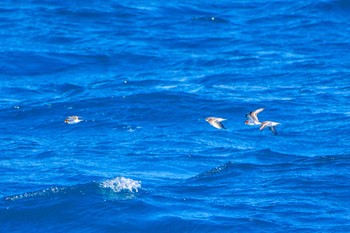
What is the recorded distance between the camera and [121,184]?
2514 cm

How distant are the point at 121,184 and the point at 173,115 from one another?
652cm

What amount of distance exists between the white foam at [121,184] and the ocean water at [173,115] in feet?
0.10

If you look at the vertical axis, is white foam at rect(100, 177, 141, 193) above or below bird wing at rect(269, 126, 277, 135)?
below

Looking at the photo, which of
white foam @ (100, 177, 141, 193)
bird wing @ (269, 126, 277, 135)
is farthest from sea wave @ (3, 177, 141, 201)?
bird wing @ (269, 126, 277, 135)

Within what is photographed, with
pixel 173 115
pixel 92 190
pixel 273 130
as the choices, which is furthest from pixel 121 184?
pixel 173 115

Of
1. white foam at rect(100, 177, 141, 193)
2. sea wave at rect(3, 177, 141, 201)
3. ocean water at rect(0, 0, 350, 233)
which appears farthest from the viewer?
white foam at rect(100, 177, 141, 193)

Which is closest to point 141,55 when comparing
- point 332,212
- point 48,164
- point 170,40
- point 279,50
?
point 170,40

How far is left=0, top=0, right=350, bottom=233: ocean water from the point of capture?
24.0 m

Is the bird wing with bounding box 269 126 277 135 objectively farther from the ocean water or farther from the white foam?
the white foam

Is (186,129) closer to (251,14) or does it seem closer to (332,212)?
(332,212)

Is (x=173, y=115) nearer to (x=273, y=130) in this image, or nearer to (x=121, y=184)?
(x=273, y=130)

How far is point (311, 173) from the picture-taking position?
25.9 meters

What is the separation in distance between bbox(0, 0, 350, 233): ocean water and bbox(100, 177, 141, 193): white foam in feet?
0.10

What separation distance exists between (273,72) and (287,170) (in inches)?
347
